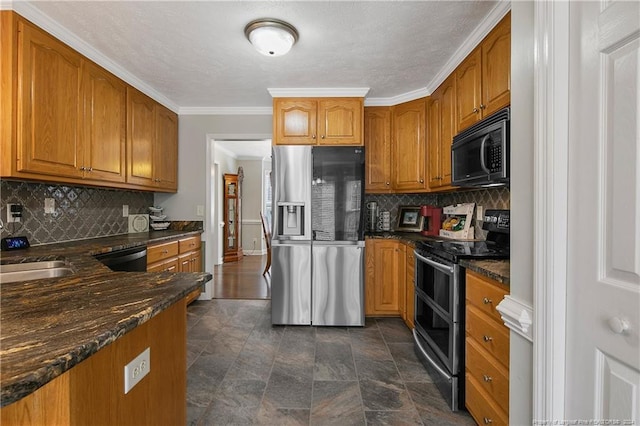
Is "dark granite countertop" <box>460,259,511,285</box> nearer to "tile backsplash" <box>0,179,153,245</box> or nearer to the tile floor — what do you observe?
the tile floor

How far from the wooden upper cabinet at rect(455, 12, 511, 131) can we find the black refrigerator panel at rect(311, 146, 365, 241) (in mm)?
1003

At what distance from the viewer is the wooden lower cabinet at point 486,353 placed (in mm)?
1383

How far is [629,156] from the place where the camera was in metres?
0.71

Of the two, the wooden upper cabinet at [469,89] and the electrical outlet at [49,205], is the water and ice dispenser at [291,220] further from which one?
the electrical outlet at [49,205]

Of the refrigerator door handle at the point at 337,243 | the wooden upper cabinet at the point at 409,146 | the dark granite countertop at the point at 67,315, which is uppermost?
the wooden upper cabinet at the point at 409,146

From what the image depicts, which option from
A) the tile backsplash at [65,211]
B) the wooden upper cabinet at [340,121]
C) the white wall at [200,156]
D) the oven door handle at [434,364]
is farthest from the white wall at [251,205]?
the oven door handle at [434,364]

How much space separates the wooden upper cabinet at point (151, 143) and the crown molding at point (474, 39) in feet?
9.76

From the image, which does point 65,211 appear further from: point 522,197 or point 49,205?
point 522,197

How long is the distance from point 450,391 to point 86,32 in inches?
136

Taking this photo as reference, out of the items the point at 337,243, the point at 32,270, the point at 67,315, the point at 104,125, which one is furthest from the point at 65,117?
the point at 337,243

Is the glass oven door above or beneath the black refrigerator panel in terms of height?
beneath

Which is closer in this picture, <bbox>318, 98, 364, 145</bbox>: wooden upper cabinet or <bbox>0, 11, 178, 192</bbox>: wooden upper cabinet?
<bbox>0, 11, 178, 192</bbox>: wooden upper cabinet

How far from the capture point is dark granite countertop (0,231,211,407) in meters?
0.53

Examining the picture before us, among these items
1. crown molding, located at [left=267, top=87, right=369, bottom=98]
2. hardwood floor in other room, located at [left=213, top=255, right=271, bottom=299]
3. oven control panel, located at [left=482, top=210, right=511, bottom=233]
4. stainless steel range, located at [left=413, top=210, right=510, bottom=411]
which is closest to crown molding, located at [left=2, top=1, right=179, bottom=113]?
crown molding, located at [left=267, top=87, right=369, bottom=98]
